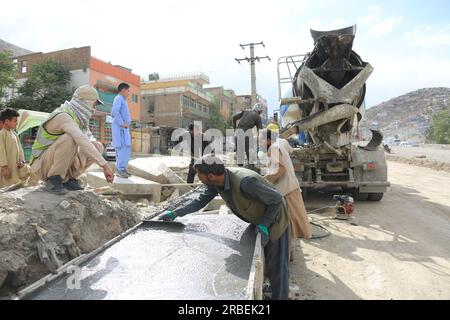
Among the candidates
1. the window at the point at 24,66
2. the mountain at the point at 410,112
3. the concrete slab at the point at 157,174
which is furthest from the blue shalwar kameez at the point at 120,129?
the mountain at the point at 410,112

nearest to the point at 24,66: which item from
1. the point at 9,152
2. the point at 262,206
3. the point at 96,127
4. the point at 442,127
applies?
the point at 96,127

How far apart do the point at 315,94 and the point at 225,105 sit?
4053cm

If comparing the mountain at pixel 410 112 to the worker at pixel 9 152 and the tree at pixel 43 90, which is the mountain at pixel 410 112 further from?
the worker at pixel 9 152

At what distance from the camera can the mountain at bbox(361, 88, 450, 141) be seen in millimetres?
70438

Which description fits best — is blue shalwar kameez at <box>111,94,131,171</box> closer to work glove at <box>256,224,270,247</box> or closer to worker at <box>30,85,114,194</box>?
worker at <box>30,85,114,194</box>

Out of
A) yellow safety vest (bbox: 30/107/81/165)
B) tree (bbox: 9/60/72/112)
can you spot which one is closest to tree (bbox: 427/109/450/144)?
tree (bbox: 9/60/72/112)

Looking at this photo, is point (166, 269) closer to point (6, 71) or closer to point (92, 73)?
point (6, 71)

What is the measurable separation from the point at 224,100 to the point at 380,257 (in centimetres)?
4244

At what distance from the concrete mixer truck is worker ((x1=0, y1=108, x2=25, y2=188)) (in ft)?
13.3

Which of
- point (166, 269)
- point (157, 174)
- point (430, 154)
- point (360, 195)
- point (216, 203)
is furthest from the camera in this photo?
point (430, 154)

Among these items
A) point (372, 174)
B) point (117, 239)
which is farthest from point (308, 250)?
point (372, 174)

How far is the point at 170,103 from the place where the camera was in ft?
114

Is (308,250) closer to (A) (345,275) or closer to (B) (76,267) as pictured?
(A) (345,275)

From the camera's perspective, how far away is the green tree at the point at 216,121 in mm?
39312
